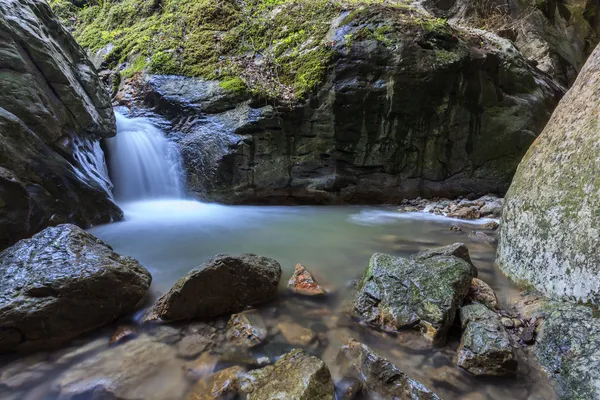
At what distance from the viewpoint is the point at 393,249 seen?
4.28 m

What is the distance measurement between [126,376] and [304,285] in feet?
5.20

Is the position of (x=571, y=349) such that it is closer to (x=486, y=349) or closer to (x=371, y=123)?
(x=486, y=349)

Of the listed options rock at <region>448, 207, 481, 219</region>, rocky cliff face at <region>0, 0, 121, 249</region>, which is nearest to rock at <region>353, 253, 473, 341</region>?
rocky cliff face at <region>0, 0, 121, 249</region>

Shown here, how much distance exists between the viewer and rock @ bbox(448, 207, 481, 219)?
6.34m

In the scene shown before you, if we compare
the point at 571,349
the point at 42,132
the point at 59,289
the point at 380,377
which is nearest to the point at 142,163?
the point at 42,132

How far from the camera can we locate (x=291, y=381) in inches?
65.5

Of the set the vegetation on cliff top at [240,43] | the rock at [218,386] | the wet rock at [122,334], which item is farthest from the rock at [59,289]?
the vegetation on cliff top at [240,43]

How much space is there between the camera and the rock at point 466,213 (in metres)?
6.34

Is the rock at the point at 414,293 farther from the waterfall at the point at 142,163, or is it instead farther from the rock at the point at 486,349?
the waterfall at the point at 142,163

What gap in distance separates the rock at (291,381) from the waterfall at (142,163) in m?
5.89

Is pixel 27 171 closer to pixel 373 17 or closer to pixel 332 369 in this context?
pixel 332 369

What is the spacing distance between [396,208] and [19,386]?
6.90 meters

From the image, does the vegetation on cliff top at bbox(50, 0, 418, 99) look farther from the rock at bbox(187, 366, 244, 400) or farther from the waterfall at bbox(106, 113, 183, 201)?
the rock at bbox(187, 366, 244, 400)

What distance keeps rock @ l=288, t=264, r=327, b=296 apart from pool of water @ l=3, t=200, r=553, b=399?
11cm
